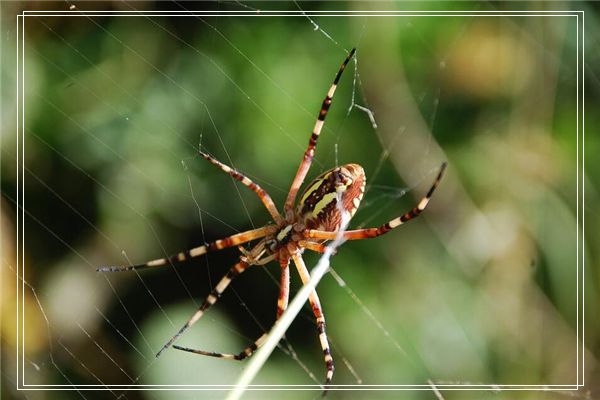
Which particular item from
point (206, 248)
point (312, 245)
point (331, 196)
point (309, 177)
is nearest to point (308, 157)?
point (331, 196)

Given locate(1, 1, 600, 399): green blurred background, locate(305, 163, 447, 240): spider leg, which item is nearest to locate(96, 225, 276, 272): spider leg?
locate(305, 163, 447, 240): spider leg

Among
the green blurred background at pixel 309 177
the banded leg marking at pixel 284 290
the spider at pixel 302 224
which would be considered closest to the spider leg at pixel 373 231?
the spider at pixel 302 224

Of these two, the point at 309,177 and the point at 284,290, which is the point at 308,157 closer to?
the point at 284,290

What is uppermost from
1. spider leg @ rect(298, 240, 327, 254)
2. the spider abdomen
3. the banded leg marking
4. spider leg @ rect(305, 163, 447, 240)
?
the spider abdomen

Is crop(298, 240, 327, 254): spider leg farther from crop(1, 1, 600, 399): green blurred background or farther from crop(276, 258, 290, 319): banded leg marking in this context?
crop(1, 1, 600, 399): green blurred background

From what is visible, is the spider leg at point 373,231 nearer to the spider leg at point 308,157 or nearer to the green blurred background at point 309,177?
the spider leg at point 308,157

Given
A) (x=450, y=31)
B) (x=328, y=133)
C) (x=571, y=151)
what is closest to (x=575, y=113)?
(x=571, y=151)

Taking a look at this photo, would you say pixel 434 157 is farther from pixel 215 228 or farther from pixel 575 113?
pixel 215 228
